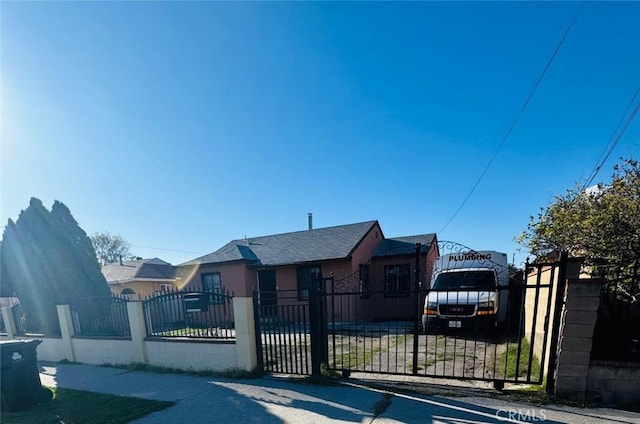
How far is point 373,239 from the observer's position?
13844mm

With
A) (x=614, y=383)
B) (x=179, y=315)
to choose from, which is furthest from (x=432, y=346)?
(x=179, y=315)

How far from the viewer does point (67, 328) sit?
7672mm

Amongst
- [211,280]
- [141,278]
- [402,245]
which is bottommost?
[211,280]

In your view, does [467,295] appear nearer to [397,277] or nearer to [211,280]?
[397,277]

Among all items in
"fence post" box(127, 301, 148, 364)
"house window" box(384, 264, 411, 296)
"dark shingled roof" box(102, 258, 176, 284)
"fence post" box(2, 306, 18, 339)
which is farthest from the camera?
"dark shingled roof" box(102, 258, 176, 284)

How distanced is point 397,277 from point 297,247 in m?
4.89

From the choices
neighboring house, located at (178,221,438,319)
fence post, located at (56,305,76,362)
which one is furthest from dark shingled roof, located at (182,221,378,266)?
fence post, located at (56,305,76,362)

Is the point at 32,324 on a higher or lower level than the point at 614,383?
higher

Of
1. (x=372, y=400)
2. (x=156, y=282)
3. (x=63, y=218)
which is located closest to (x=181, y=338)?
(x=372, y=400)

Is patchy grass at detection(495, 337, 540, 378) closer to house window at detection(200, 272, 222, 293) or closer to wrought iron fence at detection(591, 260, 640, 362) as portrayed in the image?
wrought iron fence at detection(591, 260, 640, 362)

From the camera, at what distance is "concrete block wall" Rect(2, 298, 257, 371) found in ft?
17.6

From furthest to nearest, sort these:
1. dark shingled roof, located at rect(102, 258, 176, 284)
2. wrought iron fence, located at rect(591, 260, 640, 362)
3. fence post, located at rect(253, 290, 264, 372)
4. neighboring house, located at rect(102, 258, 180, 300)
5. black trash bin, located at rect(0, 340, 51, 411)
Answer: dark shingled roof, located at rect(102, 258, 176, 284) < neighboring house, located at rect(102, 258, 180, 300) < fence post, located at rect(253, 290, 264, 372) < black trash bin, located at rect(0, 340, 51, 411) < wrought iron fence, located at rect(591, 260, 640, 362)

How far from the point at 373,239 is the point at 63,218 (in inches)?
468

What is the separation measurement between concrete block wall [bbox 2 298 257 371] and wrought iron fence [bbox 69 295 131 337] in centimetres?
16
